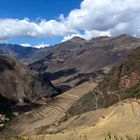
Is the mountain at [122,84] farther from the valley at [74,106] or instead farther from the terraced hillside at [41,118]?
the terraced hillside at [41,118]

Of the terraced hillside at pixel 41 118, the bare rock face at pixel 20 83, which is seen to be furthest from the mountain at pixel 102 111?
the bare rock face at pixel 20 83

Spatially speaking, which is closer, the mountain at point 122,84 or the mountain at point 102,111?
the mountain at point 102,111

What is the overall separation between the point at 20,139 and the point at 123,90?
189 feet

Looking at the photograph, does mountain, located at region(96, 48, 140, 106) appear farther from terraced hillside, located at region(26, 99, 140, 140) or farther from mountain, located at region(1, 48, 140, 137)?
terraced hillside, located at region(26, 99, 140, 140)

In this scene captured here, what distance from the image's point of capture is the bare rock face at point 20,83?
15375 cm

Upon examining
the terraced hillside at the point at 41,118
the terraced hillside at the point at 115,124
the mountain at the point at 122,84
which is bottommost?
the terraced hillside at the point at 41,118

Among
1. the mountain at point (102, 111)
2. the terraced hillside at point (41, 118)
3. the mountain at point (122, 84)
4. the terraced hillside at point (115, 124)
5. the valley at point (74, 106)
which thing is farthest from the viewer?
the terraced hillside at point (41, 118)

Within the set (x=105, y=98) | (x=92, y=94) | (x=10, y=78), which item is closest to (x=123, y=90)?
(x=105, y=98)

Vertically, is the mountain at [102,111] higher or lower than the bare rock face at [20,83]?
lower

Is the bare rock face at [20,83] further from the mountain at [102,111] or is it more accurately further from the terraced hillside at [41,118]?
the mountain at [102,111]

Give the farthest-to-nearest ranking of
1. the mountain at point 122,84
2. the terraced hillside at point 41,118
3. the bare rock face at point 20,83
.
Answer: the bare rock face at point 20,83 → the terraced hillside at point 41,118 → the mountain at point 122,84

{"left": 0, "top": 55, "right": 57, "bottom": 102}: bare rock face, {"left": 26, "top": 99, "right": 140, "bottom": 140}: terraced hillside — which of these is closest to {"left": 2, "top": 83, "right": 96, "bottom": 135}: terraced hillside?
{"left": 26, "top": 99, "right": 140, "bottom": 140}: terraced hillside

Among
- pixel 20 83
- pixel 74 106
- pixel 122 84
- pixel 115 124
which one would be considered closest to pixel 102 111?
pixel 115 124

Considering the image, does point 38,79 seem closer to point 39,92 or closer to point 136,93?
point 39,92
